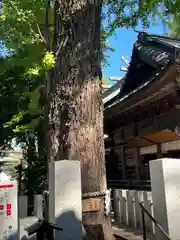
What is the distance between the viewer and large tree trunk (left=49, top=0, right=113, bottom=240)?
14.5 feet

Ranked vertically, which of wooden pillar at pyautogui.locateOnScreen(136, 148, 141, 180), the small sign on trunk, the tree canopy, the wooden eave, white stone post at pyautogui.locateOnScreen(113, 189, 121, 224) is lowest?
white stone post at pyautogui.locateOnScreen(113, 189, 121, 224)

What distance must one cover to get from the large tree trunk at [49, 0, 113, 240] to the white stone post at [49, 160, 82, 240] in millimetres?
128

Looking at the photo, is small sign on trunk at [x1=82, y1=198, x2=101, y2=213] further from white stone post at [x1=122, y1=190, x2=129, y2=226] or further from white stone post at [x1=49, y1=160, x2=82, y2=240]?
white stone post at [x1=122, y1=190, x2=129, y2=226]

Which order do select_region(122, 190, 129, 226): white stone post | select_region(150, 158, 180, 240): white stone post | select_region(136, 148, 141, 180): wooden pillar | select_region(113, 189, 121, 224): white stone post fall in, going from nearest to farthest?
1. select_region(150, 158, 180, 240): white stone post
2. select_region(122, 190, 129, 226): white stone post
3. select_region(113, 189, 121, 224): white stone post
4. select_region(136, 148, 141, 180): wooden pillar

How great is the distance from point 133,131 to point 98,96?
5182 mm

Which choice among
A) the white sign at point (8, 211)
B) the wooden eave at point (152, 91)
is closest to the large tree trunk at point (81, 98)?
the white sign at point (8, 211)

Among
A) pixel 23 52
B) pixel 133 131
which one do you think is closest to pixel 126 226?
pixel 133 131

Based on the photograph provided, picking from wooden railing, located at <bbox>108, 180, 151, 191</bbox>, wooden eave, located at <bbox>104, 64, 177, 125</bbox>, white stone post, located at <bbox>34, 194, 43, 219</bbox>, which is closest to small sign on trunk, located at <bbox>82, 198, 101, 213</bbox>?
wooden eave, located at <bbox>104, 64, 177, 125</bbox>

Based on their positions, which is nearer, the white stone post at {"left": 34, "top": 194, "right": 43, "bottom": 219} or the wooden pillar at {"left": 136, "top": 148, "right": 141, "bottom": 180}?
the white stone post at {"left": 34, "top": 194, "right": 43, "bottom": 219}

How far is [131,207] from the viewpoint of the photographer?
7.67m

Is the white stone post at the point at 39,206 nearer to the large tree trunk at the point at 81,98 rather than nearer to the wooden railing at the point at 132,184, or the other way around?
the wooden railing at the point at 132,184

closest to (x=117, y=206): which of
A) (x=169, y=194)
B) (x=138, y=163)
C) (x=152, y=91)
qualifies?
(x=138, y=163)

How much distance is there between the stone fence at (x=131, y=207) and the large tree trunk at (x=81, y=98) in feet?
8.46

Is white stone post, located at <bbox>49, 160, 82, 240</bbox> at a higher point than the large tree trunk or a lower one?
lower
